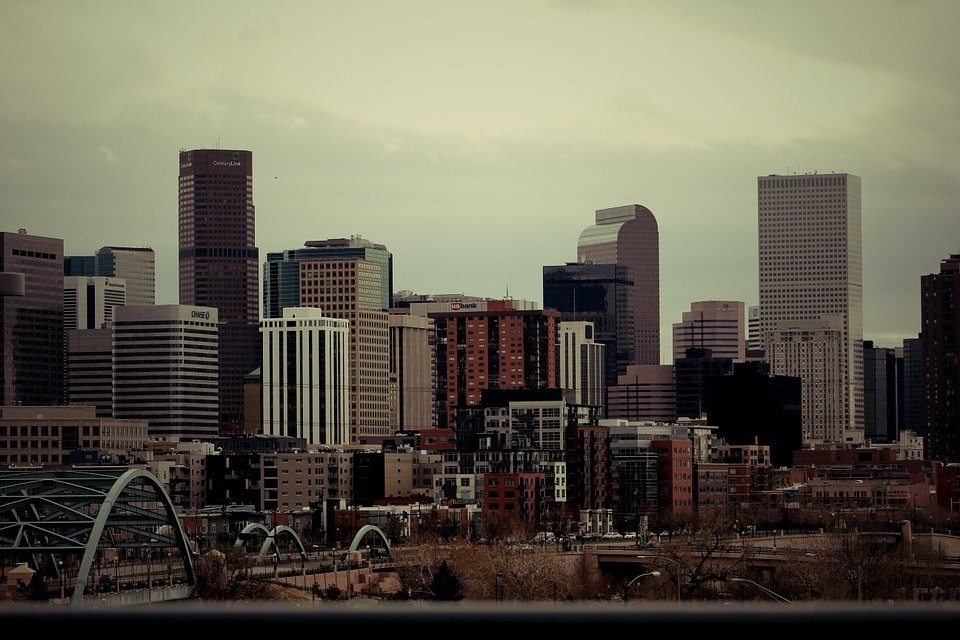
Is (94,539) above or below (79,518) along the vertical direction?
below

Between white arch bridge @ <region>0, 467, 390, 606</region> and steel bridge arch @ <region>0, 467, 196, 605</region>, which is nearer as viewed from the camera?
white arch bridge @ <region>0, 467, 390, 606</region>

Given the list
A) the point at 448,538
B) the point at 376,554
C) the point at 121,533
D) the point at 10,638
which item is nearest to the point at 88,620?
the point at 10,638

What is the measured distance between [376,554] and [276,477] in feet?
218

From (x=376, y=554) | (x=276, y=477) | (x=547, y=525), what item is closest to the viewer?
(x=376, y=554)

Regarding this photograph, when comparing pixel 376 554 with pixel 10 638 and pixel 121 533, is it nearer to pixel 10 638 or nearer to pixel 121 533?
pixel 121 533

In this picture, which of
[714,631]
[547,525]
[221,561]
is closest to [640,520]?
[547,525]

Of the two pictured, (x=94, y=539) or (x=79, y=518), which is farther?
(x=79, y=518)

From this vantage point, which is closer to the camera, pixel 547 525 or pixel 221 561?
pixel 221 561

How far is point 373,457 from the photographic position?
19888 cm

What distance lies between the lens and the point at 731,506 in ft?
631

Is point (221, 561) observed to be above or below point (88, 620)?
below

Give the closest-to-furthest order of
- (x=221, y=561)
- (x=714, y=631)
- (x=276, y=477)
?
(x=714, y=631)
(x=221, y=561)
(x=276, y=477)

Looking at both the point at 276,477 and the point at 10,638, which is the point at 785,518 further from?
→ the point at 10,638

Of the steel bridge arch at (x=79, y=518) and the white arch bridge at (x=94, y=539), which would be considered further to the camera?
the steel bridge arch at (x=79, y=518)
